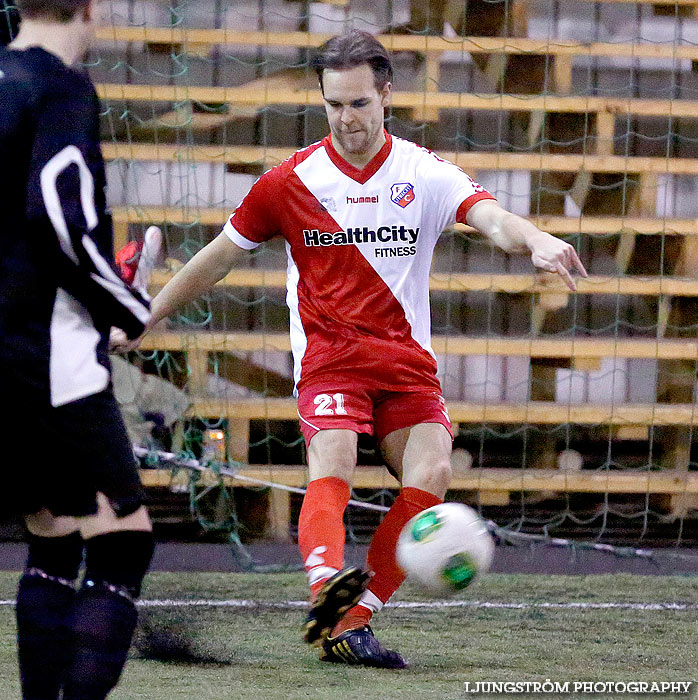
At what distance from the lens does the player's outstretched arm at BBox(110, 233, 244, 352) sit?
3.13 meters

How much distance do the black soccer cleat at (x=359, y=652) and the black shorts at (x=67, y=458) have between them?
1.14 metres

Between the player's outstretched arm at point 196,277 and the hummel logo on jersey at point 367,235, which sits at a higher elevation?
the hummel logo on jersey at point 367,235

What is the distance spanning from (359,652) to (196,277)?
1.14m

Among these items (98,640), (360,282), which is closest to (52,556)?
(98,640)

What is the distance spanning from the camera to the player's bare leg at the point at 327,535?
2.58 m

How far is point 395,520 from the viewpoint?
10.1 feet

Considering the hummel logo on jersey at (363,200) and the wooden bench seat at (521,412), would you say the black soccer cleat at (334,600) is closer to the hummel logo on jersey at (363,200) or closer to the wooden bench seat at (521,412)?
the hummel logo on jersey at (363,200)

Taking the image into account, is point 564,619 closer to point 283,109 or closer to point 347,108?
point 347,108

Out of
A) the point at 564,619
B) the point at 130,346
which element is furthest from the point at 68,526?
the point at 564,619

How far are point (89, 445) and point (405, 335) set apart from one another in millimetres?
1447

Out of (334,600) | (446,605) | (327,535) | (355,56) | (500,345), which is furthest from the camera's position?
(500,345)

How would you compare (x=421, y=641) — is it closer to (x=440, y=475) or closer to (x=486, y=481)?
(x=440, y=475)

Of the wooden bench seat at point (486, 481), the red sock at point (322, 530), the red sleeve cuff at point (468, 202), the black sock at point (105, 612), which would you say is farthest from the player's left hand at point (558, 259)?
the wooden bench seat at point (486, 481)

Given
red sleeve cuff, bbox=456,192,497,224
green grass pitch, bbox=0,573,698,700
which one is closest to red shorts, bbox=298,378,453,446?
red sleeve cuff, bbox=456,192,497,224
